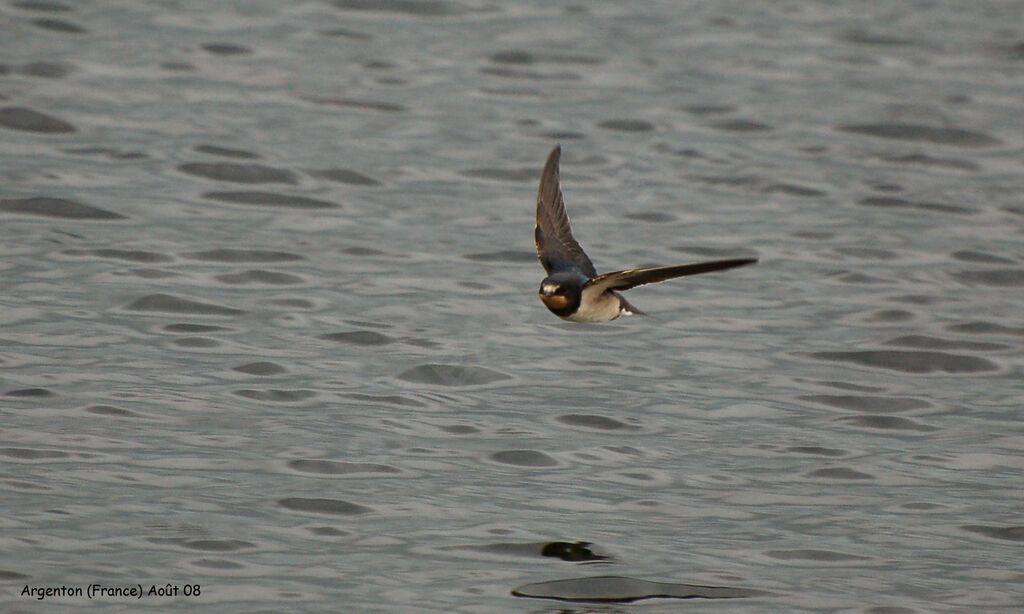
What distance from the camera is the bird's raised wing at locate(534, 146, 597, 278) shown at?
28.0 ft

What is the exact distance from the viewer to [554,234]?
9.00m

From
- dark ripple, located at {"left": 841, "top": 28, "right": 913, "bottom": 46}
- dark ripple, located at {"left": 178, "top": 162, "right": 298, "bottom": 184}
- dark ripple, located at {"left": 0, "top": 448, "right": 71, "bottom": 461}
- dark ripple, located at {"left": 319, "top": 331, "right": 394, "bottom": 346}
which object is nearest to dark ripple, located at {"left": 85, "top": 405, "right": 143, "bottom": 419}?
dark ripple, located at {"left": 0, "top": 448, "right": 71, "bottom": 461}

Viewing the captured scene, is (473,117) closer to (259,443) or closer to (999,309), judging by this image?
(999,309)

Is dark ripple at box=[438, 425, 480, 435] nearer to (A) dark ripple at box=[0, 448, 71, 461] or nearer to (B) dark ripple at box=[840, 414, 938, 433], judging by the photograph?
(A) dark ripple at box=[0, 448, 71, 461]

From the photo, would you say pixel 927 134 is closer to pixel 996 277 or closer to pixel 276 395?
pixel 996 277

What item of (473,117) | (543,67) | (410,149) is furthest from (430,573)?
(543,67)

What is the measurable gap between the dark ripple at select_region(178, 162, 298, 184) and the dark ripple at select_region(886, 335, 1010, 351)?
15.9ft

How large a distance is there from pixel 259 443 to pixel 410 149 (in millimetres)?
5889

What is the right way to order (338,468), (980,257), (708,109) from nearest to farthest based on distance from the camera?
(338,468) → (980,257) → (708,109)

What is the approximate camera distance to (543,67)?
54.4 ft

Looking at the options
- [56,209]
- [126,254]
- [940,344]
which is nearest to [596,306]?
[940,344]

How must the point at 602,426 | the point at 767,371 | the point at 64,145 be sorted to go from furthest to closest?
the point at 64,145, the point at 767,371, the point at 602,426

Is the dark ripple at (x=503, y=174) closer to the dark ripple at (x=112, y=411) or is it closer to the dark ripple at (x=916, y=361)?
the dark ripple at (x=916, y=361)

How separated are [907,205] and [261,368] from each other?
592cm
